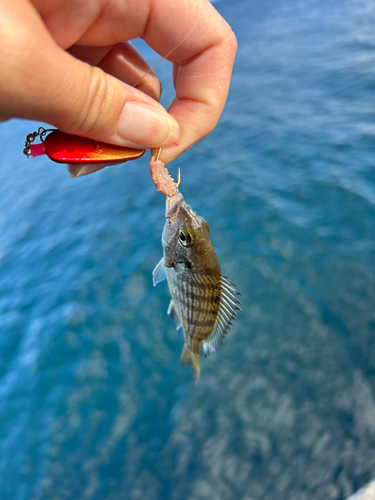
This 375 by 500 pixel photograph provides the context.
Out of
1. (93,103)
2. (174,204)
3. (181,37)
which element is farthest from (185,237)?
(181,37)

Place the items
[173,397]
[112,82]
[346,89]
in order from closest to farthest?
[112,82] → [173,397] → [346,89]

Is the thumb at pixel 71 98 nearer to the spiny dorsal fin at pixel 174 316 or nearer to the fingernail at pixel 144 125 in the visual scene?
the fingernail at pixel 144 125

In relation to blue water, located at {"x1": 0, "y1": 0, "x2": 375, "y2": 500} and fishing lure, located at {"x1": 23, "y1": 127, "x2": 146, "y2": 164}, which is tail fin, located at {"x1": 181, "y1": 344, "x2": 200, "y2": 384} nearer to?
blue water, located at {"x1": 0, "y1": 0, "x2": 375, "y2": 500}

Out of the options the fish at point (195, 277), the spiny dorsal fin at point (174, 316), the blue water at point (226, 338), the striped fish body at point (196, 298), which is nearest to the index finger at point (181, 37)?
the fish at point (195, 277)

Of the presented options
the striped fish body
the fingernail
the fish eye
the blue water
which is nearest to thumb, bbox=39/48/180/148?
the fingernail

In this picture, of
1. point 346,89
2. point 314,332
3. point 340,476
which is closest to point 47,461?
point 340,476

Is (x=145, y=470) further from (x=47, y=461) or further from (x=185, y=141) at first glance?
(x=185, y=141)

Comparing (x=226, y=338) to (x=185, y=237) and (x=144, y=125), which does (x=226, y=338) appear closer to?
(x=185, y=237)
